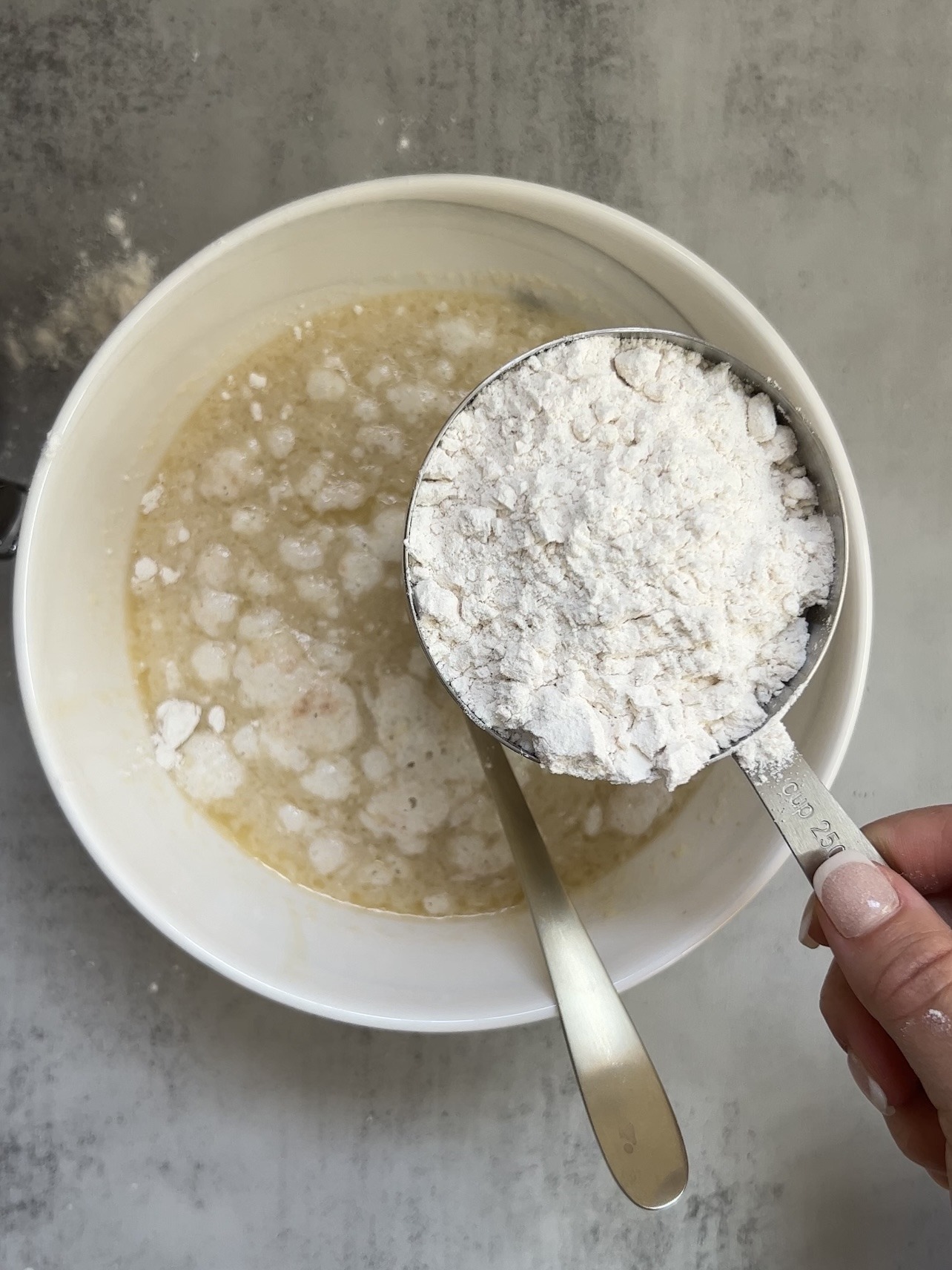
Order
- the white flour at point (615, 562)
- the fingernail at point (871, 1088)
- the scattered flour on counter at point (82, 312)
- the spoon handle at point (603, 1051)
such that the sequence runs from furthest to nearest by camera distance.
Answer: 1. the scattered flour on counter at point (82, 312)
2. the fingernail at point (871, 1088)
3. the spoon handle at point (603, 1051)
4. the white flour at point (615, 562)

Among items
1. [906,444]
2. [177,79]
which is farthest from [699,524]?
[177,79]

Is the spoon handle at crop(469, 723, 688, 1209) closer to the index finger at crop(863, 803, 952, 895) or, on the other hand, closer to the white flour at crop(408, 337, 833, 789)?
the white flour at crop(408, 337, 833, 789)

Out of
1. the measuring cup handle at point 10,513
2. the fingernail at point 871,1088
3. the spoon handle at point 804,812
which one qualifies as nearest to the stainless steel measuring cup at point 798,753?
the spoon handle at point 804,812

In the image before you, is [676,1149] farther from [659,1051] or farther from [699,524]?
[699,524]

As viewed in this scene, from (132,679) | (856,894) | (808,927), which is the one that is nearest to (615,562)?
(856,894)

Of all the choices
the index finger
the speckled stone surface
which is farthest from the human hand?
the speckled stone surface

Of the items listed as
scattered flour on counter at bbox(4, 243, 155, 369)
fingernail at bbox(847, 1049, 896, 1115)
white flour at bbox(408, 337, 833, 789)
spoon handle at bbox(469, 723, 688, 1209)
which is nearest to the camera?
white flour at bbox(408, 337, 833, 789)

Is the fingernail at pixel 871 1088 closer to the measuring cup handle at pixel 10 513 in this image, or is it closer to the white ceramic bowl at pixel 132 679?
the white ceramic bowl at pixel 132 679
